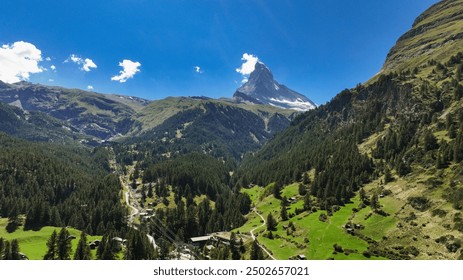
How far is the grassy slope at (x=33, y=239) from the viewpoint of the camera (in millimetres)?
150500

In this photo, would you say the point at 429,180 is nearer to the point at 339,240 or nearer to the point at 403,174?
the point at 403,174

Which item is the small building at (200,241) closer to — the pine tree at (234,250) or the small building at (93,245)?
the pine tree at (234,250)

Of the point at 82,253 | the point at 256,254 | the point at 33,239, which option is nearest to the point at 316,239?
the point at 256,254

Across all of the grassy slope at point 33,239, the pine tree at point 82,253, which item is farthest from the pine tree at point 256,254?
the grassy slope at point 33,239

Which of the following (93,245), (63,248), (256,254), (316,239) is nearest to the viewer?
(63,248)

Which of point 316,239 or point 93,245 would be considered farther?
point 93,245

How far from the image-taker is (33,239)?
17225 centimetres

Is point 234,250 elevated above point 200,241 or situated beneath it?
situated beneath

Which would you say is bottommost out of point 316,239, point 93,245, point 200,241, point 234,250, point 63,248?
point 234,250

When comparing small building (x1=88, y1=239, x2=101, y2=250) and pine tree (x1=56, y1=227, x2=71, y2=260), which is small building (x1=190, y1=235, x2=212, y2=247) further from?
pine tree (x1=56, y1=227, x2=71, y2=260)

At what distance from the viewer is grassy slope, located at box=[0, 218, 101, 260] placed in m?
150

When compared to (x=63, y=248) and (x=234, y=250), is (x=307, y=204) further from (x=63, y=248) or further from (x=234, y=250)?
(x=63, y=248)

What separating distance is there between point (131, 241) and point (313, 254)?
7093cm

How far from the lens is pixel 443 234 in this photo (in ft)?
422
